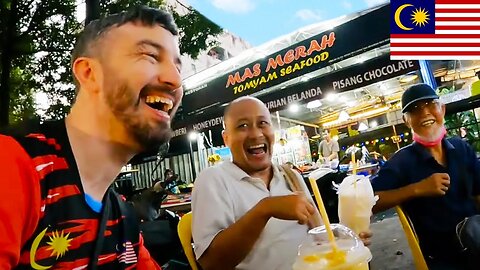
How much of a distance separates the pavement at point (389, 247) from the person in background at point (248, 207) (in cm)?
178

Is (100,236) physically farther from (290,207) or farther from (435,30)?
(435,30)

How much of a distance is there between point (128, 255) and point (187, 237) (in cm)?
67

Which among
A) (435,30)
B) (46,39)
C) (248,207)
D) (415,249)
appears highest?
(46,39)

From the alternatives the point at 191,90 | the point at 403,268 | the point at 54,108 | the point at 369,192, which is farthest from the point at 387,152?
the point at 369,192

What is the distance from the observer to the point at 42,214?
861mm

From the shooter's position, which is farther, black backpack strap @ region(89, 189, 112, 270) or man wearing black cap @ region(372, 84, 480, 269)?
man wearing black cap @ region(372, 84, 480, 269)

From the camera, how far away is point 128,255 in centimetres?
117

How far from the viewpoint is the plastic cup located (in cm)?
104

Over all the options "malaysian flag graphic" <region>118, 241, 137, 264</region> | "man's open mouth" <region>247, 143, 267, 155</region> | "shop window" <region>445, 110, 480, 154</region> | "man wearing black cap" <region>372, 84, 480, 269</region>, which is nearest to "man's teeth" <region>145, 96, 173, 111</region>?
"malaysian flag graphic" <region>118, 241, 137, 264</region>

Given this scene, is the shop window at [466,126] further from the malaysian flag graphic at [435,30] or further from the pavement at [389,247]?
the malaysian flag graphic at [435,30]

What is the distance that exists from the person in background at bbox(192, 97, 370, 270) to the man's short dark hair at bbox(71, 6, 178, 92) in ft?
2.47

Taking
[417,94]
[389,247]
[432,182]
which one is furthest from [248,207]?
[389,247]

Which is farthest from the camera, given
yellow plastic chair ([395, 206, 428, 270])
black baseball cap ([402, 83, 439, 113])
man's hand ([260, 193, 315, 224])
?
black baseball cap ([402, 83, 439, 113])

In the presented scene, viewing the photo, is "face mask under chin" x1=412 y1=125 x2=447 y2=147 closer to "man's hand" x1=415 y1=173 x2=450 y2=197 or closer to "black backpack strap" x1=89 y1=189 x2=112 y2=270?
"man's hand" x1=415 y1=173 x2=450 y2=197
